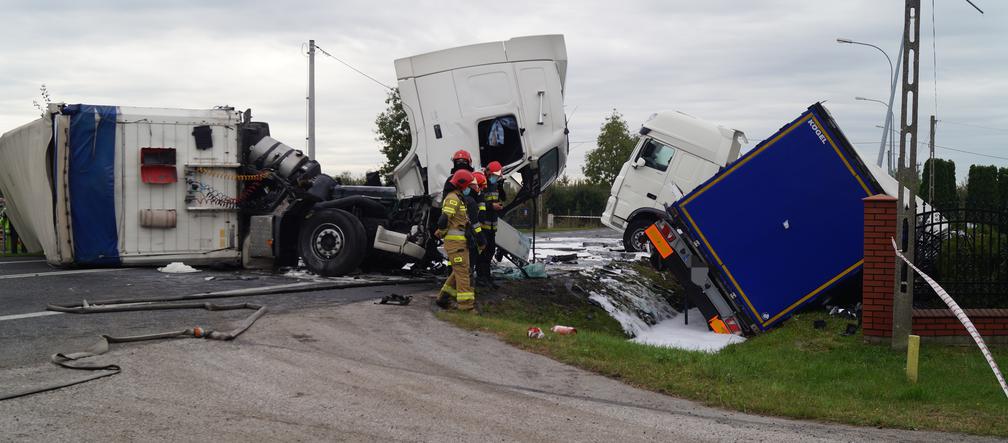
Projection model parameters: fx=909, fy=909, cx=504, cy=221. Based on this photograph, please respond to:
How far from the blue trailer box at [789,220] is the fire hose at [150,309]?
4.53m

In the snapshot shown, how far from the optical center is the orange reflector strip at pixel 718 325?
12.5 metres

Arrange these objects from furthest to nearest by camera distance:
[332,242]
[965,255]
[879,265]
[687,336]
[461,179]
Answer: [332,242], [687,336], [461,179], [965,255], [879,265]

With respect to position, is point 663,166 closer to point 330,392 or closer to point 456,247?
point 456,247

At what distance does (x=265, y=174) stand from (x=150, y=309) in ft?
16.6

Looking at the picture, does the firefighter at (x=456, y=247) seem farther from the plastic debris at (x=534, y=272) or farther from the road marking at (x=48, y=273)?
the road marking at (x=48, y=273)

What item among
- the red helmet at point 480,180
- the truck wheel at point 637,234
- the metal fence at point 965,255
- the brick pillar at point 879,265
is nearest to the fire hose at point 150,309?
the red helmet at point 480,180

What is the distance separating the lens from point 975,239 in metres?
11.4

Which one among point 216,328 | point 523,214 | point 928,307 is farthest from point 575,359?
point 523,214

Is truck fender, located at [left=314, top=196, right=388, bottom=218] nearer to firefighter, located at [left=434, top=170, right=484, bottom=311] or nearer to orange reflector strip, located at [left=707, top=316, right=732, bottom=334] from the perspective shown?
firefighter, located at [left=434, top=170, right=484, bottom=311]

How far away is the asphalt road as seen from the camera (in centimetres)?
561

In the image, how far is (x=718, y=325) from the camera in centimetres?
1263

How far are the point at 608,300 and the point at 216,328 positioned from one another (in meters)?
6.77

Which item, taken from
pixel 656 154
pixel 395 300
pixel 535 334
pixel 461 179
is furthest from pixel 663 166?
pixel 535 334


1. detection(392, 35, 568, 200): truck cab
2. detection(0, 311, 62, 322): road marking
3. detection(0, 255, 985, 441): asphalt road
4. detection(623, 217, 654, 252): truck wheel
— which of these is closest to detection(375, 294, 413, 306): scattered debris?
detection(0, 255, 985, 441): asphalt road
